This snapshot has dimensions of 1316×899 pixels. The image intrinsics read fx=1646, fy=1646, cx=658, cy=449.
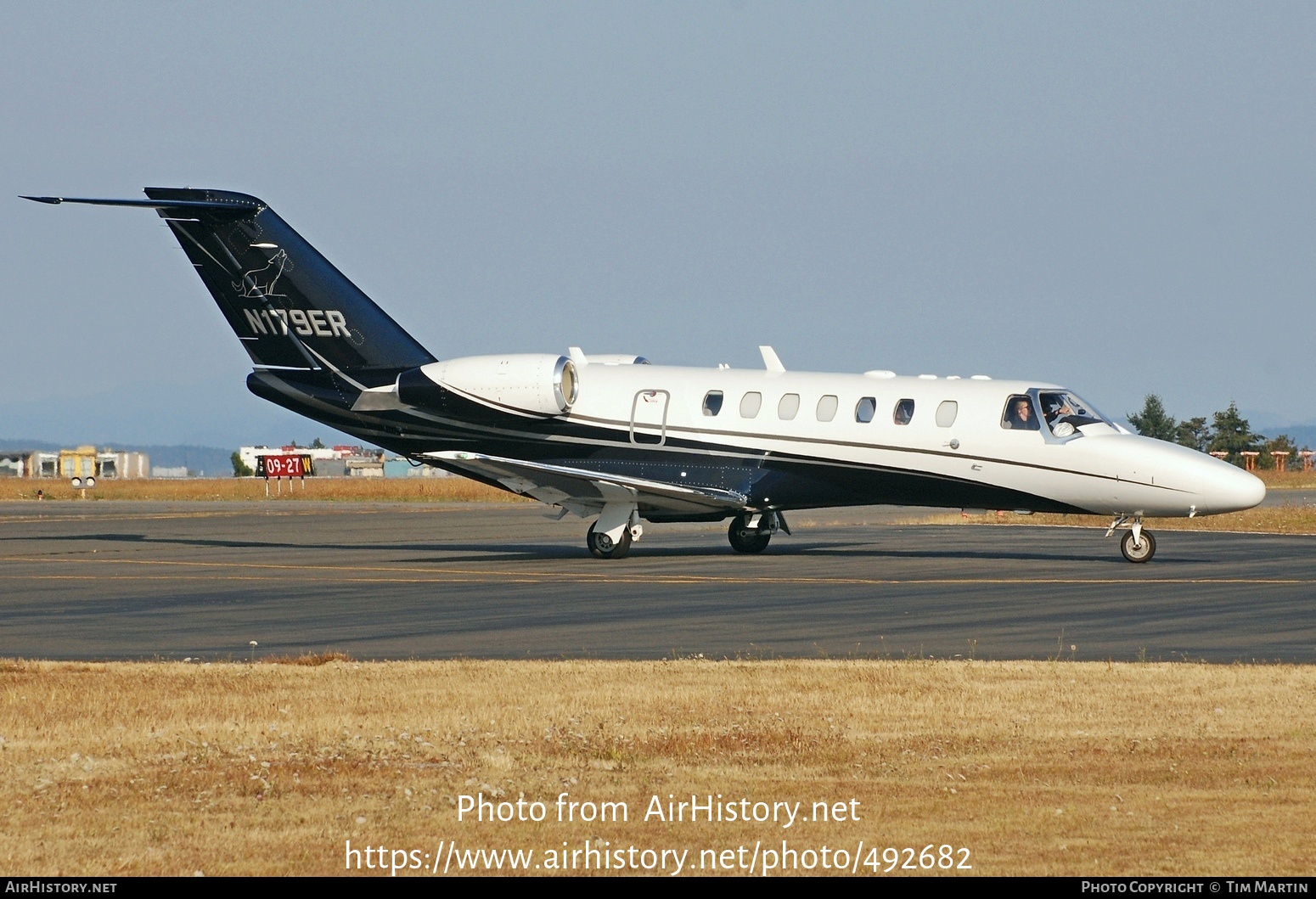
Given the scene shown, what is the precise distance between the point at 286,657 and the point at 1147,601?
10567 millimetres

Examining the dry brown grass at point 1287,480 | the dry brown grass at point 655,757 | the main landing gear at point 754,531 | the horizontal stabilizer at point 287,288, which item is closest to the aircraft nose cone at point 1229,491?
the main landing gear at point 754,531

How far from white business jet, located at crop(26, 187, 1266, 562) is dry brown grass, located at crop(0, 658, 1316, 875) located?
1300cm

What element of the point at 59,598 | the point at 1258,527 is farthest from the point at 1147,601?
the point at 1258,527

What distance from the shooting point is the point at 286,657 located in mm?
14586

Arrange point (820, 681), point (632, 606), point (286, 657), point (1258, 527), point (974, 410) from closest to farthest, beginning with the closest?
1. point (820, 681)
2. point (286, 657)
3. point (632, 606)
4. point (974, 410)
5. point (1258, 527)

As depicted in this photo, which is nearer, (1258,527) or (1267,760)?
(1267,760)

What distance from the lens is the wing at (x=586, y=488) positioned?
26.7 meters

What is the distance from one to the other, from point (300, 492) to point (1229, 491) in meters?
55.3

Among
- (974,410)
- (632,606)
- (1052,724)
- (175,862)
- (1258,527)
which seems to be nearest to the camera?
(175,862)

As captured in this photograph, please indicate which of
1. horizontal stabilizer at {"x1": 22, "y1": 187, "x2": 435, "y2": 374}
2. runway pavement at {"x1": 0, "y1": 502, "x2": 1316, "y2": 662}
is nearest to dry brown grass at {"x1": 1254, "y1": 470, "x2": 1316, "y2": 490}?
runway pavement at {"x1": 0, "y1": 502, "x2": 1316, "y2": 662}

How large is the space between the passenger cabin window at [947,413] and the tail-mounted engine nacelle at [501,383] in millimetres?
6317

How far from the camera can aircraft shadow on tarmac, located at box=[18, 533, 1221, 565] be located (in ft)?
91.9

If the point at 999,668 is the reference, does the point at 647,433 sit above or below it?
above

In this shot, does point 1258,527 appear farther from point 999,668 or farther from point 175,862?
point 175,862
